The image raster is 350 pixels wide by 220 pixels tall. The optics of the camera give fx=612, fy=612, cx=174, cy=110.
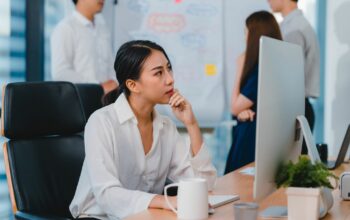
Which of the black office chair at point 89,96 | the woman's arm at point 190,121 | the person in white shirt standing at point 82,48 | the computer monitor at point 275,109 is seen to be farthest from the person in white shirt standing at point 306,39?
the computer monitor at point 275,109

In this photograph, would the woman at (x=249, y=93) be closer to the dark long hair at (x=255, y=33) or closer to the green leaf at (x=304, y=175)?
the dark long hair at (x=255, y=33)

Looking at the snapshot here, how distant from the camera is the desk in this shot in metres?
1.68

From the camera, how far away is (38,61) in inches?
168

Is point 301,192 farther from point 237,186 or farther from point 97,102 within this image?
point 97,102

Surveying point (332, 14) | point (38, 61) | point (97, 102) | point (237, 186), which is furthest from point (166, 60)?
point (332, 14)

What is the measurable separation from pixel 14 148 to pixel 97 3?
2.14 meters

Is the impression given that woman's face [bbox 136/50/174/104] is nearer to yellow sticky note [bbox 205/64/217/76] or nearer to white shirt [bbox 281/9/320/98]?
white shirt [bbox 281/9/320/98]

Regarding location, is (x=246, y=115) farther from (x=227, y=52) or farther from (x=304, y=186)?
(x=304, y=186)

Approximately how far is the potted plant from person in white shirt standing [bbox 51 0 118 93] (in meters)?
2.63

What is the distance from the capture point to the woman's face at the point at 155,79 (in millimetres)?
2117

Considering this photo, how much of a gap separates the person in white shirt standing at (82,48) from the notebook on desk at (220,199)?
2.25 m

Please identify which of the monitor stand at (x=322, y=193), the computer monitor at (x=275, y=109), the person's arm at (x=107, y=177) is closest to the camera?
the computer monitor at (x=275, y=109)

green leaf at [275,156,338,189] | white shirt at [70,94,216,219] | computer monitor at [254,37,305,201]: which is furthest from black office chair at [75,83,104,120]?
green leaf at [275,156,338,189]

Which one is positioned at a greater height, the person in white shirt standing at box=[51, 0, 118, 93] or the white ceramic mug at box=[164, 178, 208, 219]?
the person in white shirt standing at box=[51, 0, 118, 93]
